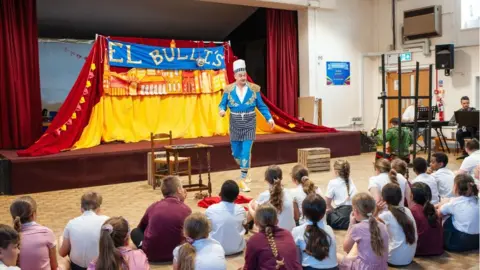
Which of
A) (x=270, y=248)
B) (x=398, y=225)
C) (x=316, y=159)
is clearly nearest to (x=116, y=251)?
(x=270, y=248)

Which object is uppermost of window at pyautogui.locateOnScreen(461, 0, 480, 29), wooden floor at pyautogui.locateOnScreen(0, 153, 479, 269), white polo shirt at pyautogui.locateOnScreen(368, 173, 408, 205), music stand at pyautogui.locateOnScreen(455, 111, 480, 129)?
window at pyautogui.locateOnScreen(461, 0, 480, 29)

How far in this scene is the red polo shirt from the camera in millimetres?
3471

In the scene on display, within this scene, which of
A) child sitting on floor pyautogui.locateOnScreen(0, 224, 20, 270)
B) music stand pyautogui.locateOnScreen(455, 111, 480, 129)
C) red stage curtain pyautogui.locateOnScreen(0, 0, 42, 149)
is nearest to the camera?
child sitting on floor pyautogui.locateOnScreen(0, 224, 20, 270)

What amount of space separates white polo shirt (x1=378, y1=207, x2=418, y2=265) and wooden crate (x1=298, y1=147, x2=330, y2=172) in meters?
4.27

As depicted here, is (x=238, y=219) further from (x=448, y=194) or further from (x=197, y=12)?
(x=197, y=12)

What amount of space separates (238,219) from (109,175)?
3.85 metres

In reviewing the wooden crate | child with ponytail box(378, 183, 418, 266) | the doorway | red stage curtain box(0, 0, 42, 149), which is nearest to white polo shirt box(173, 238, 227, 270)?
child with ponytail box(378, 183, 418, 266)

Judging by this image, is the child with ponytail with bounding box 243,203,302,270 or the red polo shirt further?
the red polo shirt

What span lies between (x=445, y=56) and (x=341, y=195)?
21.9 feet

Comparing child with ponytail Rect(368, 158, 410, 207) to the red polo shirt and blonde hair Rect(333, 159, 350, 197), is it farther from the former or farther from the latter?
the red polo shirt

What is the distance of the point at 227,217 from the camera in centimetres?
360

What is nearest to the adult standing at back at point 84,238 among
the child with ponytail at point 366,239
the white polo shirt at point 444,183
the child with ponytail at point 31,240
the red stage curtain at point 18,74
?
the child with ponytail at point 31,240

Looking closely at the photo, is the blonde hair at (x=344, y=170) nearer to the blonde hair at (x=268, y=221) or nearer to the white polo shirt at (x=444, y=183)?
the white polo shirt at (x=444, y=183)

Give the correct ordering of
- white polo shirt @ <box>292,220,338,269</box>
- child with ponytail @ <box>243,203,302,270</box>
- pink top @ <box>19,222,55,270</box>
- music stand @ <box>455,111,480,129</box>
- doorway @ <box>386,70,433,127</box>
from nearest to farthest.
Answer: child with ponytail @ <box>243,203,302,270</box>, pink top @ <box>19,222,55,270</box>, white polo shirt @ <box>292,220,338,269</box>, music stand @ <box>455,111,480,129</box>, doorway @ <box>386,70,433,127</box>
